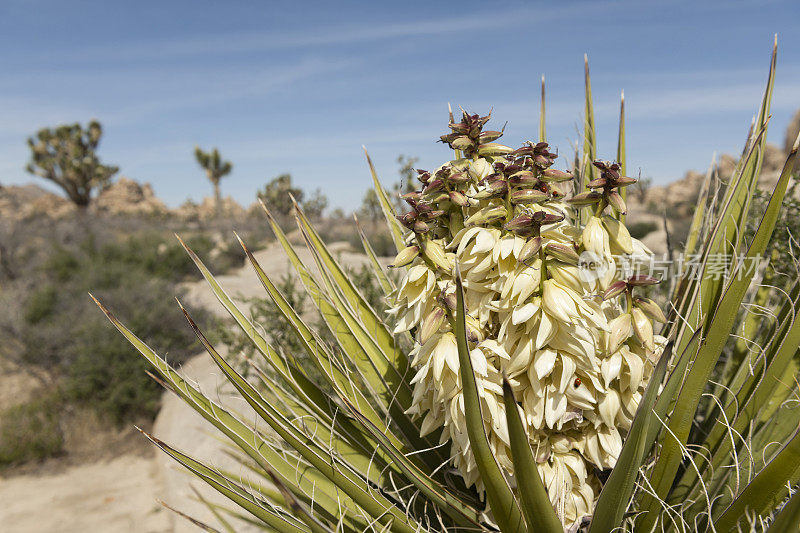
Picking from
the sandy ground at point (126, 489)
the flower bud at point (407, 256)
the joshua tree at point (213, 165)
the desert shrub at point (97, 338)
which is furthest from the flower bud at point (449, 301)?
the joshua tree at point (213, 165)

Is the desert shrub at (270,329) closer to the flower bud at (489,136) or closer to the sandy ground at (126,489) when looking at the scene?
the sandy ground at (126,489)

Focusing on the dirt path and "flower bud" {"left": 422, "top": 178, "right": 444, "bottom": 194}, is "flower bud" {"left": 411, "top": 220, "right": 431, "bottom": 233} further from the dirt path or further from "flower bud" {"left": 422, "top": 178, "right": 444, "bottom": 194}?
the dirt path

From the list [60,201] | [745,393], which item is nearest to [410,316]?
[745,393]

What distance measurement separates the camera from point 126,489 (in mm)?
4309

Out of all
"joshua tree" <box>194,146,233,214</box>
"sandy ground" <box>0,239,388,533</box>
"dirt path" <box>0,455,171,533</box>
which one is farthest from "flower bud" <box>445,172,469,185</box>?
"joshua tree" <box>194,146,233,214</box>

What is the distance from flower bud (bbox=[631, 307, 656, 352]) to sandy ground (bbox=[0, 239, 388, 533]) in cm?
305

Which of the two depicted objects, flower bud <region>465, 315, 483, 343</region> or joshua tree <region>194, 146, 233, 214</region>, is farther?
joshua tree <region>194, 146, 233, 214</region>

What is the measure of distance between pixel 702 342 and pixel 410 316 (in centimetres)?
55

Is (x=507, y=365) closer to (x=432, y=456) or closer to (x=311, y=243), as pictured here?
(x=432, y=456)

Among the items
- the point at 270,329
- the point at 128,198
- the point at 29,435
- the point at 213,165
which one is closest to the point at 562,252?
the point at 270,329

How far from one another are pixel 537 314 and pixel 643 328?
0.18m

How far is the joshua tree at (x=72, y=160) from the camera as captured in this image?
20000 millimetres

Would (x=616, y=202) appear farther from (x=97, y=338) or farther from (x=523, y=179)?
(x=97, y=338)

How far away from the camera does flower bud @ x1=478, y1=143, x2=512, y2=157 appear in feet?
3.33
